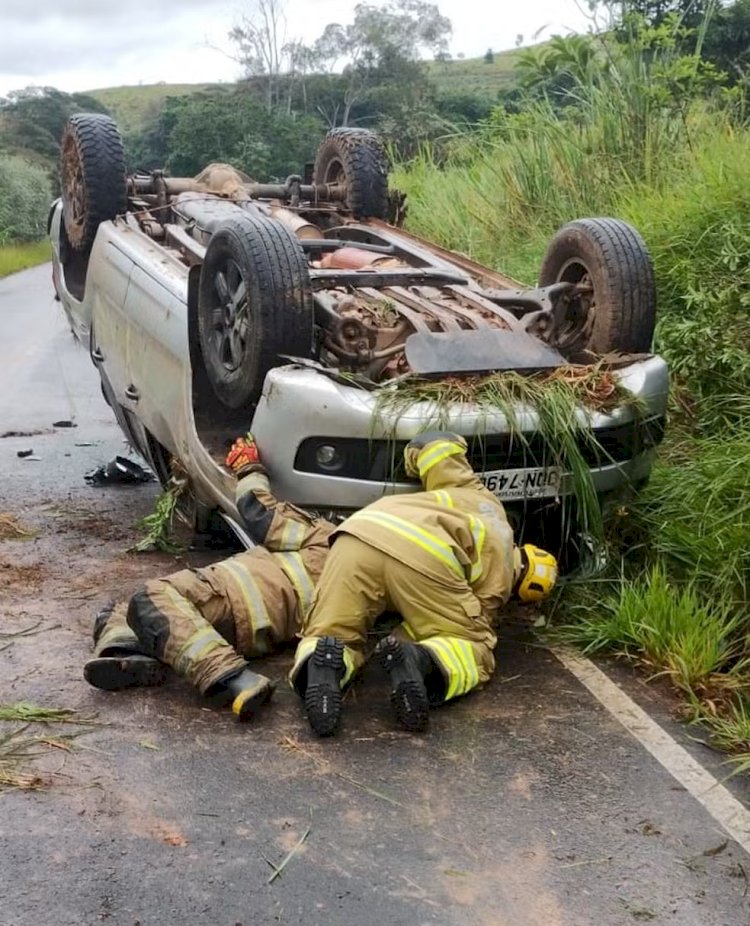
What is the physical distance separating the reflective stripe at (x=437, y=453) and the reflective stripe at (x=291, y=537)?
0.51m

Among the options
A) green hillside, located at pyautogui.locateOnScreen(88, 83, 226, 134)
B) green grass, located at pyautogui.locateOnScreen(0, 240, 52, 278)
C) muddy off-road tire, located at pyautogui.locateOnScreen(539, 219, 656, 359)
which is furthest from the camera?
green hillside, located at pyautogui.locateOnScreen(88, 83, 226, 134)

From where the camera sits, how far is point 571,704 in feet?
12.0

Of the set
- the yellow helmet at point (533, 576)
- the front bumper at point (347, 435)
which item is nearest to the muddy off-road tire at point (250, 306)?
the front bumper at point (347, 435)

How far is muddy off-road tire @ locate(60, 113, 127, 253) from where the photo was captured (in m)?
6.39

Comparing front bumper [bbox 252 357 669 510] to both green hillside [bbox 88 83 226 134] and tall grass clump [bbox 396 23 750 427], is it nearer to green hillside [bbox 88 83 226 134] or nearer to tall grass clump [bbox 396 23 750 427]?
tall grass clump [bbox 396 23 750 427]

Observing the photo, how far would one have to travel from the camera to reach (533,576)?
13.0 feet

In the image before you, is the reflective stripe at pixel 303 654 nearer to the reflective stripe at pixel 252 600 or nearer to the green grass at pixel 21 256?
the reflective stripe at pixel 252 600

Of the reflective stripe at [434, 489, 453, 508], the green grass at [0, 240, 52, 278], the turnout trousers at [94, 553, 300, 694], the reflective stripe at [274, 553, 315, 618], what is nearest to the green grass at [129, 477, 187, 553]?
the turnout trousers at [94, 553, 300, 694]

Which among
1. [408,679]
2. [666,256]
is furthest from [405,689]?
[666,256]

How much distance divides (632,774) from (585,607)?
117 centimetres

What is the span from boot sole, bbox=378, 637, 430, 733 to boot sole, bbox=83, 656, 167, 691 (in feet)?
2.50

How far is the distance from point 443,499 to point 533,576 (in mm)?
471

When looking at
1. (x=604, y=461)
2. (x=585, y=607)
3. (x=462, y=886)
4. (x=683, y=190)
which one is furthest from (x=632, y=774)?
(x=683, y=190)

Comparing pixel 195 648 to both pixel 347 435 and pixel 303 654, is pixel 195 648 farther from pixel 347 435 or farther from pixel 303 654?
pixel 347 435
